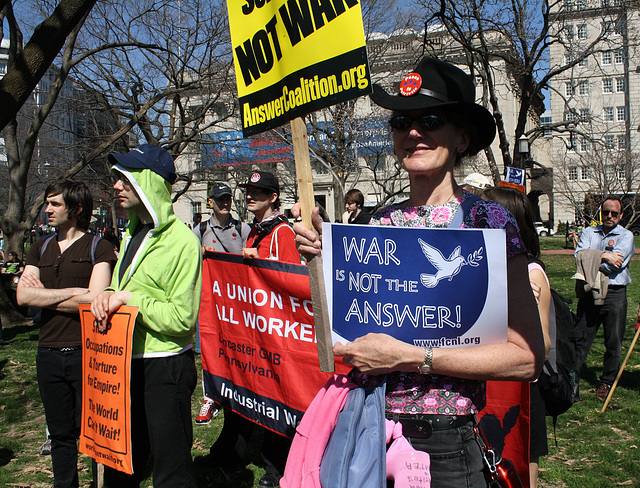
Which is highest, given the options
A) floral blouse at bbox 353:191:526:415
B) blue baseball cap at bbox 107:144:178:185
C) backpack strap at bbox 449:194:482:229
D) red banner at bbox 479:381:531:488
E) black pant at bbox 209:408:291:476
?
blue baseball cap at bbox 107:144:178:185

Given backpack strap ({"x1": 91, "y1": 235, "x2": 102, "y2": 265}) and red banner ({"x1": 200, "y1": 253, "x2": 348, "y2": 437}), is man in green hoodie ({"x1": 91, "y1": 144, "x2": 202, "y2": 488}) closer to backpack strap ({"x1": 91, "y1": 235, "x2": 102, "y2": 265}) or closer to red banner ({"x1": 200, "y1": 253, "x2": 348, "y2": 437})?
backpack strap ({"x1": 91, "y1": 235, "x2": 102, "y2": 265})

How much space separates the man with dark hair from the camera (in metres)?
3.68

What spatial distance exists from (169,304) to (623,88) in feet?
243

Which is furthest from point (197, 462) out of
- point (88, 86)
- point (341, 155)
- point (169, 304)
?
point (341, 155)

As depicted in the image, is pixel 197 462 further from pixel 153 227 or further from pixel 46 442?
A: pixel 153 227

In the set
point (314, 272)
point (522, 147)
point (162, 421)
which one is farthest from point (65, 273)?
point (522, 147)

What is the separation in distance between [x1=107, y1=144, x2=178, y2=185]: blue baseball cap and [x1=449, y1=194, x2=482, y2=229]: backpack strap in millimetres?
1786

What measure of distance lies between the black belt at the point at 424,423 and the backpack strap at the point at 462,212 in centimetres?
65

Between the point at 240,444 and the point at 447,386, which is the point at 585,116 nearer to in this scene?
the point at 240,444

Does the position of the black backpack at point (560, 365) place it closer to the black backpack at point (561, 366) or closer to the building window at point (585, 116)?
the black backpack at point (561, 366)

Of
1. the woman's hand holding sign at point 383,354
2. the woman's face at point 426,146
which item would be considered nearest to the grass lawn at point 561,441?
the woman's hand holding sign at point 383,354

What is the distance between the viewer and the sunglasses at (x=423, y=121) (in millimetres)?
1920

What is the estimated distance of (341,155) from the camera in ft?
Result: 70.3

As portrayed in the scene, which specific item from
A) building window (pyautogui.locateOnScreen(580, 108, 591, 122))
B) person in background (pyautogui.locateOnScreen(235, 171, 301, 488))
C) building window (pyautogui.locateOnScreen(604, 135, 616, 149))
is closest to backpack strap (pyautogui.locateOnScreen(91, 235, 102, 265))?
person in background (pyautogui.locateOnScreen(235, 171, 301, 488))
